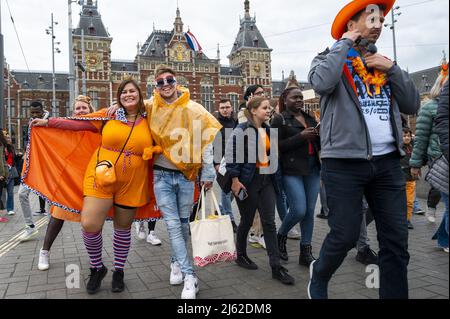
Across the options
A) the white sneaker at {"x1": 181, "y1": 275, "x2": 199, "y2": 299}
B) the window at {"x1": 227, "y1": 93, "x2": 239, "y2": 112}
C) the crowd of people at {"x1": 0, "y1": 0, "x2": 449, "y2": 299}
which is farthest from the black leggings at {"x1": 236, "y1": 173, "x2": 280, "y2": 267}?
the window at {"x1": 227, "y1": 93, "x2": 239, "y2": 112}

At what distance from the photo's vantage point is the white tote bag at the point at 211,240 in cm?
328

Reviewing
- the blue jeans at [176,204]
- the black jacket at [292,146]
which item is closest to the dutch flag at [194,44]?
the black jacket at [292,146]

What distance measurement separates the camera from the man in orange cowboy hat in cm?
242

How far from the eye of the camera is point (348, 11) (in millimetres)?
2527

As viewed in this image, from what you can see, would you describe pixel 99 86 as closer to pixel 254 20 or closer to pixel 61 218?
pixel 254 20

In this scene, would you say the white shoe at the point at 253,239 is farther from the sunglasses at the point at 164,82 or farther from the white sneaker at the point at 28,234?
the white sneaker at the point at 28,234

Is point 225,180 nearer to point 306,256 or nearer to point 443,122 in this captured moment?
point 306,256

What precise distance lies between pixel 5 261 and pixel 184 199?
2.73m

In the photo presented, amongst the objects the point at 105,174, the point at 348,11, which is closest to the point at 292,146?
the point at 348,11

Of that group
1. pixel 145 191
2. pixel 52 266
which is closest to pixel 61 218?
pixel 52 266

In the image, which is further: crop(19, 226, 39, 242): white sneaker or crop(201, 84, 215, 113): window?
crop(201, 84, 215, 113): window

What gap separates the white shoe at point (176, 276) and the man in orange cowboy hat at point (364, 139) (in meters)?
1.55

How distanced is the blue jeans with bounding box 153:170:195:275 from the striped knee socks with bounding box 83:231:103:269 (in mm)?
706

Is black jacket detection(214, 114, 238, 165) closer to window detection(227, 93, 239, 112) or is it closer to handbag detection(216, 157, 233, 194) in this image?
handbag detection(216, 157, 233, 194)
